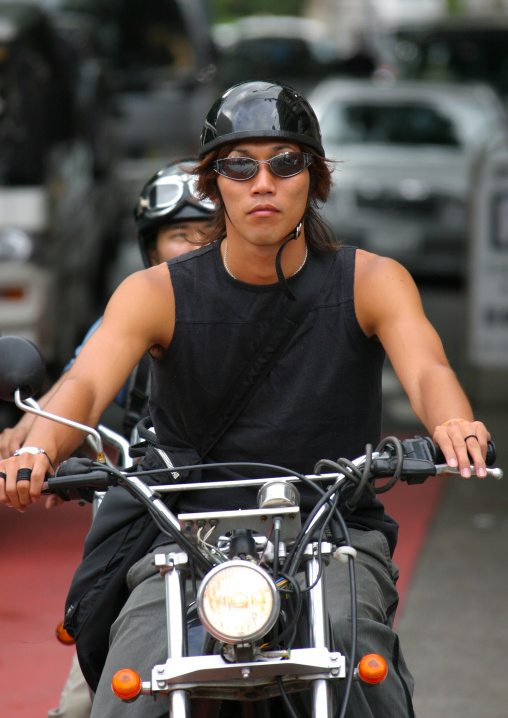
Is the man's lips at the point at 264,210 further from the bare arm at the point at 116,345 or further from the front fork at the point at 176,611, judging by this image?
the front fork at the point at 176,611

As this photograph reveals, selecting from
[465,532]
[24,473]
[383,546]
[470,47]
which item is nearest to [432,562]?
[465,532]

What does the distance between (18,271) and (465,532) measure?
3120 mm

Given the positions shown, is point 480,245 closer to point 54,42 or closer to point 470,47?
point 54,42

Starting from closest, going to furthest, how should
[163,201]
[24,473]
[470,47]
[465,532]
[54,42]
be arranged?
[24,473] → [163,201] → [465,532] → [54,42] → [470,47]

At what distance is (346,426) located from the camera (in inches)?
113

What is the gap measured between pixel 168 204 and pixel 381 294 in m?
1.35

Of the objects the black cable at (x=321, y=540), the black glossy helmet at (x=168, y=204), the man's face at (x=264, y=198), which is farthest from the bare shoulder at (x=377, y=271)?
the black glossy helmet at (x=168, y=204)

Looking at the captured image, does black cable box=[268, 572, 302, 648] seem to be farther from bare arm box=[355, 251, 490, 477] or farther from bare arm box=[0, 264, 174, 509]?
bare arm box=[0, 264, 174, 509]

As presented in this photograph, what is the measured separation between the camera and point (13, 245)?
7109 mm

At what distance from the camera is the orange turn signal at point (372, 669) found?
2213 mm

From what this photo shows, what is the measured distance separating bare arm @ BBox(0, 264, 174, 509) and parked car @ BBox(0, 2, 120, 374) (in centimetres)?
424

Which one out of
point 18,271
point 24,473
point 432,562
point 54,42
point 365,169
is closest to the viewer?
point 24,473

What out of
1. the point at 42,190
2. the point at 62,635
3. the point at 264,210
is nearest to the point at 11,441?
the point at 62,635

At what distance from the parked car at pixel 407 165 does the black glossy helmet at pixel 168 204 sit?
714 cm
